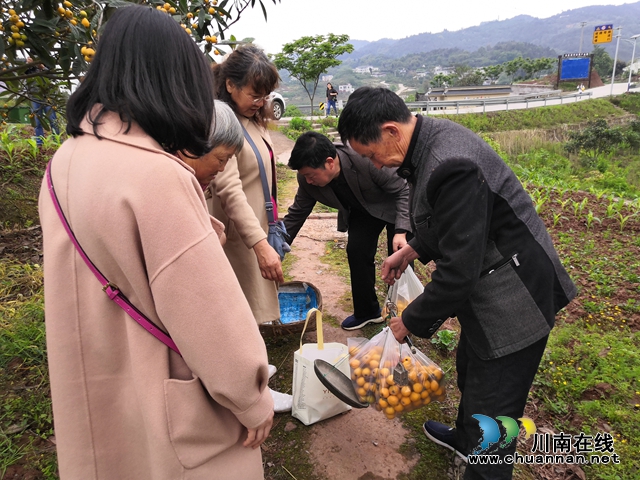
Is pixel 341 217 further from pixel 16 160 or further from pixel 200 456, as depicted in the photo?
pixel 16 160

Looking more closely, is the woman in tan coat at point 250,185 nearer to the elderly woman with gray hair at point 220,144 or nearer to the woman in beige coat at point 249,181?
the woman in beige coat at point 249,181

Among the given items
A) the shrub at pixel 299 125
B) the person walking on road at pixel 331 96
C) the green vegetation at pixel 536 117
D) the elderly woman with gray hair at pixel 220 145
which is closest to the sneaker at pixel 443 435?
the elderly woman with gray hair at pixel 220 145

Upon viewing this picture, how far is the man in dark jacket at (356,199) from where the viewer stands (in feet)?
8.71

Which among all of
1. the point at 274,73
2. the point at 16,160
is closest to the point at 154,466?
the point at 274,73

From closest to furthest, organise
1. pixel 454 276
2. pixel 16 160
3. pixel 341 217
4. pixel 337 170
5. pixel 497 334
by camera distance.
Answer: pixel 454 276 < pixel 497 334 < pixel 337 170 < pixel 341 217 < pixel 16 160

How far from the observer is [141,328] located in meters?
0.95

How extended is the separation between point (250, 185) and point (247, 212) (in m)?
0.30

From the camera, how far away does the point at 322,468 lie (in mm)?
2107

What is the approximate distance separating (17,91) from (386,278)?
9.14 feet

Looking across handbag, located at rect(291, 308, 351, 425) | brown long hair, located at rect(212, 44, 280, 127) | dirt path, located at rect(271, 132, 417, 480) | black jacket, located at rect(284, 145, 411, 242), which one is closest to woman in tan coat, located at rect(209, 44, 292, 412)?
brown long hair, located at rect(212, 44, 280, 127)

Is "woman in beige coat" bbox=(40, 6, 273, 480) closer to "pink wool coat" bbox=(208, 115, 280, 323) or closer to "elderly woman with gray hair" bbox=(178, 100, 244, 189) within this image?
"elderly woman with gray hair" bbox=(178, 100, 244, 189)

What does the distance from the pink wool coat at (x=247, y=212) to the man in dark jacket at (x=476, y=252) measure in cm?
63

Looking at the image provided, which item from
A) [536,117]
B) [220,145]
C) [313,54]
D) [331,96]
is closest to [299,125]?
[331,96]

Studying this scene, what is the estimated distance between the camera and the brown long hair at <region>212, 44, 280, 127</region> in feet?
6.77
